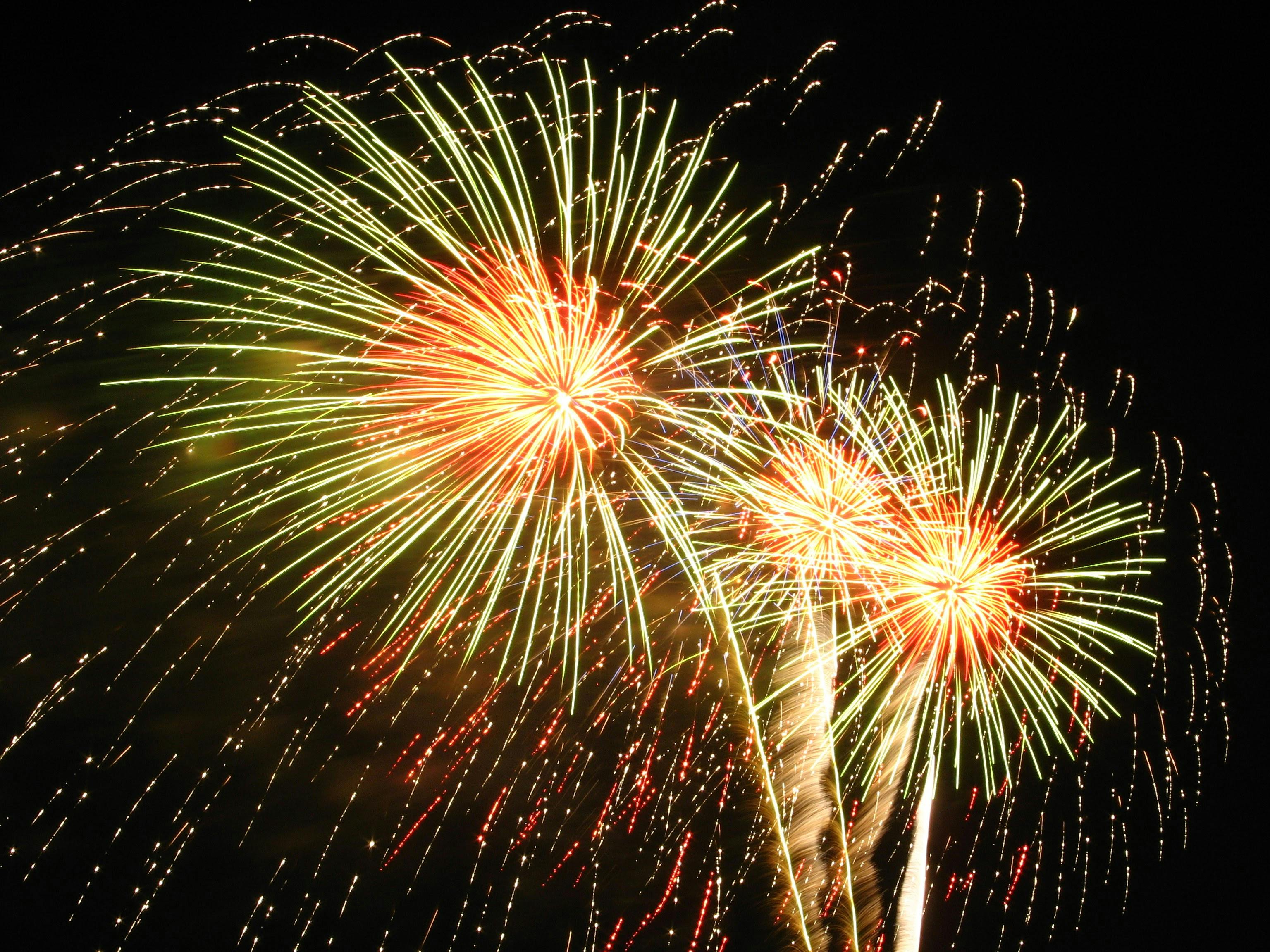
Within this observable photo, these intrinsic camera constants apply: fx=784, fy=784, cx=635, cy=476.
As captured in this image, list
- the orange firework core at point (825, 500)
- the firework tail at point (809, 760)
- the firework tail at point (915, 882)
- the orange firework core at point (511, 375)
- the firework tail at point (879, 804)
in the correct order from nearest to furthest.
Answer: the orange firework core at point (511, 375)
the orange firework core at point (825, 500)
the firework tail at point (809, 760)
the firework tail at point (879, 804)
the firework tail at point (915, 882)

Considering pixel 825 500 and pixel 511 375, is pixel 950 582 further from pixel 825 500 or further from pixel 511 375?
pixel 511 375

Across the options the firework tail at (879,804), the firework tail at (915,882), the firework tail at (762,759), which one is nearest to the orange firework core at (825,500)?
the firework tail at (762,759)

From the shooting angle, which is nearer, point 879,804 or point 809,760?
point 809,760

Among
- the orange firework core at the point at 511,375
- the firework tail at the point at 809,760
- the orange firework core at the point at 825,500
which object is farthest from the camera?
the firework tail at the point at 809,760

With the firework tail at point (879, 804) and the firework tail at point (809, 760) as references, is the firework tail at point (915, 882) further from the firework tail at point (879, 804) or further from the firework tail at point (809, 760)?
the firework tail at point (809, 760)

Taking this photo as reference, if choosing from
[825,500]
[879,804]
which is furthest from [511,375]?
[879,804]

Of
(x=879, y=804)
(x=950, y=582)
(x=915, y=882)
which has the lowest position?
(x=915, y=882)

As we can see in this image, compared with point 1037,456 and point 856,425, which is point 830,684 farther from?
point 1037,456

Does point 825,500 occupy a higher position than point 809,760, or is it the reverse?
point 825,500
